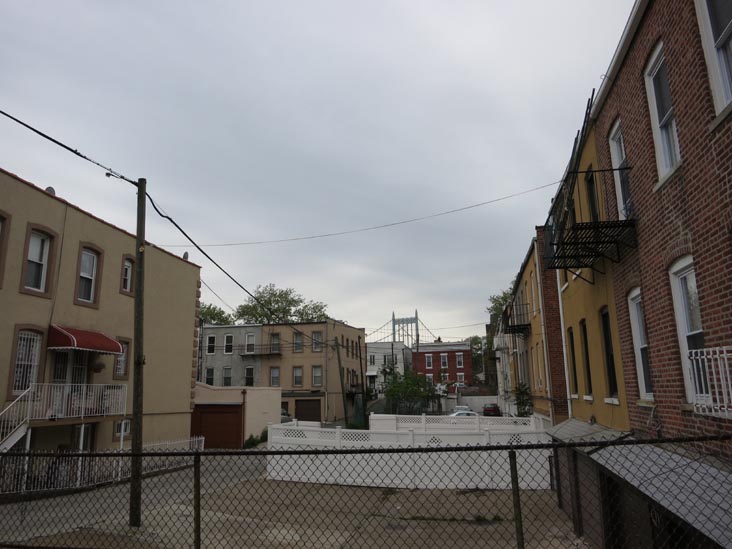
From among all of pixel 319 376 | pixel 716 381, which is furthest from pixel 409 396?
pixel 716 381

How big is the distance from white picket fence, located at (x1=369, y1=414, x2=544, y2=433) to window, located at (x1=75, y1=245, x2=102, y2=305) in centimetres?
1032

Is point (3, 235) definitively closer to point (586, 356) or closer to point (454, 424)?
point (454, 424)

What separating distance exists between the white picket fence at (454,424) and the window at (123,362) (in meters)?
9.15

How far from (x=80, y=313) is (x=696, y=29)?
1751 centimetres

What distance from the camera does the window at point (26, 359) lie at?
14.9 meters

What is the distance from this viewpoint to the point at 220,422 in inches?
1123

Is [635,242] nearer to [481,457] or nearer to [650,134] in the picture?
[650,134]

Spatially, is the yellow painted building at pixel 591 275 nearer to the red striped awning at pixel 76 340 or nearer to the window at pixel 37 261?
the red striped awning at pixel 76 340

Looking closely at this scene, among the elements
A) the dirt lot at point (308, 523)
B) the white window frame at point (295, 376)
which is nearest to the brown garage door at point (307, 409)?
the white window frame at point (295, 376)

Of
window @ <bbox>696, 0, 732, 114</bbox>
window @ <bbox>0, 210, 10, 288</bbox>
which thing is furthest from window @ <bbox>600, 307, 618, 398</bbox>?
window @ <bbox>0, 210, 10, 288</bbox>

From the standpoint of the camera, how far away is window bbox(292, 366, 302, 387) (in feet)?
149

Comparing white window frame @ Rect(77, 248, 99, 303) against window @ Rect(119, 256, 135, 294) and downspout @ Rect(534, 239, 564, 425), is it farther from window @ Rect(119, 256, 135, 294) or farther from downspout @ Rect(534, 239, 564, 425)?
downspout @ Rect(534, 239, 564, 425)

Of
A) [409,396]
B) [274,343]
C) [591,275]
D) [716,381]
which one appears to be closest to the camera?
[716,381]

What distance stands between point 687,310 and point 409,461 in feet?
34.1
